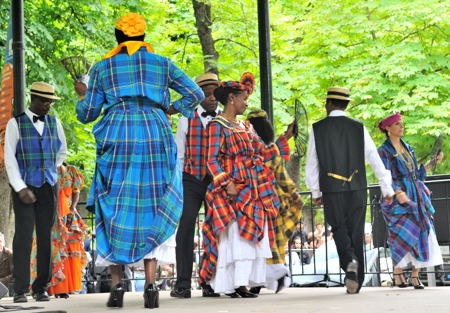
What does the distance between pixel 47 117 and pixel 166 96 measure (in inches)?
94.1

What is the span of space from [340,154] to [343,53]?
16054 mm

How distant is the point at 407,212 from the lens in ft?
39.6

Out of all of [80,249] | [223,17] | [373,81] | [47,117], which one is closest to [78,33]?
[223,17]

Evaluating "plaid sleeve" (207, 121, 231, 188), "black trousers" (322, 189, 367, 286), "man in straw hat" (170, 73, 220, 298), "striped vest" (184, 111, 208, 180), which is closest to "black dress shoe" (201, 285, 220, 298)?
"man in straw hat" (170, 73, 220, 298)

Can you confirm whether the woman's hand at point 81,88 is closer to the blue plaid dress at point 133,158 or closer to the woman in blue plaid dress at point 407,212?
the blue plaid dress at point 133,158

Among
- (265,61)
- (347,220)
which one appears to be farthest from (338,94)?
(347,220)

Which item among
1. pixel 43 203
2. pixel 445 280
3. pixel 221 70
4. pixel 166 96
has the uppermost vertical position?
pixel 221 70

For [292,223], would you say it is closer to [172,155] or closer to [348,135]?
[348,135]

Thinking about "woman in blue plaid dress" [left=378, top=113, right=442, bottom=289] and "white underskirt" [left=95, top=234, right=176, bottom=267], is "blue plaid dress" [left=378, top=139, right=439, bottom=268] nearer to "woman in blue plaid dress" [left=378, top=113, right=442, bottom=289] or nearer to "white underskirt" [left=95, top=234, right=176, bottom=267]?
"woman in blue plaid dress" [left=378, top=113, right=442, bottom=289]

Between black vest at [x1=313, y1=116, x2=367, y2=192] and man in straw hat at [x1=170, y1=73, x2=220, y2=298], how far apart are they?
3.58 feet

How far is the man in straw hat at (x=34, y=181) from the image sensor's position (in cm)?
1040

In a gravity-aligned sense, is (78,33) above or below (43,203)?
above

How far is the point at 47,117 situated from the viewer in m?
10.7

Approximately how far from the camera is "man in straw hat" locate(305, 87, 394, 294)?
34.5ft
